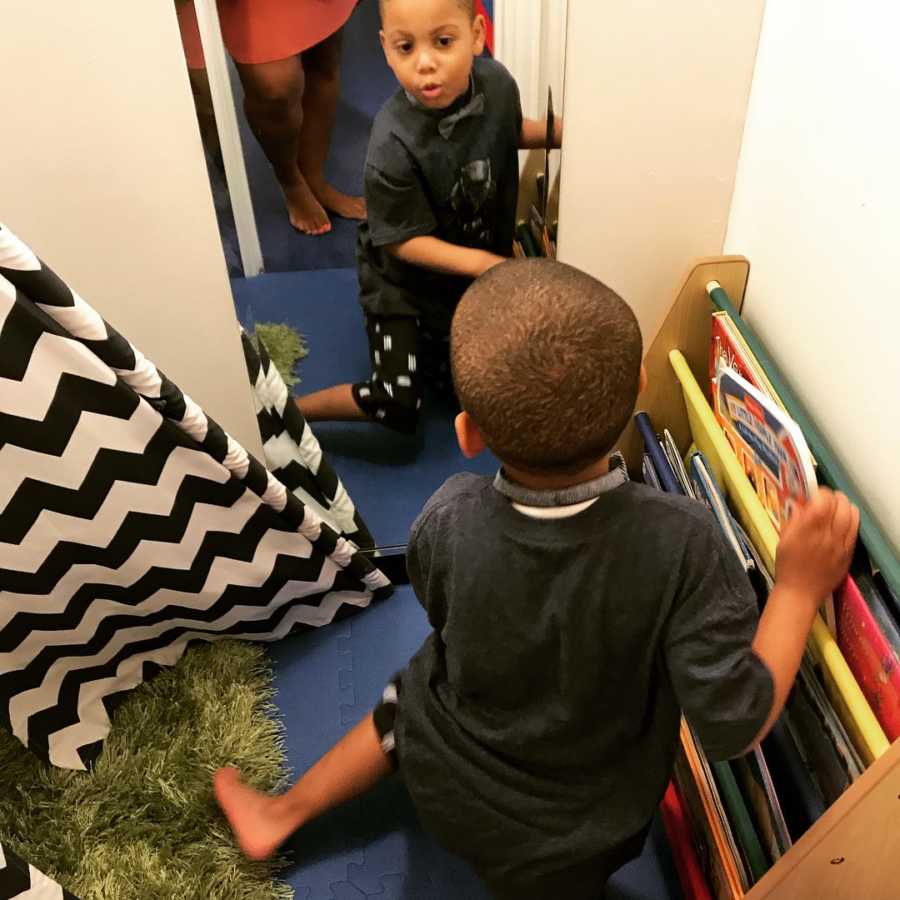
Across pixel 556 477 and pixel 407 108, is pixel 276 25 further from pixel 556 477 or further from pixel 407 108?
pixel 556 477

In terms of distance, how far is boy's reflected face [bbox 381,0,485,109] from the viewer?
1044mm

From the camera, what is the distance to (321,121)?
3.91 ft

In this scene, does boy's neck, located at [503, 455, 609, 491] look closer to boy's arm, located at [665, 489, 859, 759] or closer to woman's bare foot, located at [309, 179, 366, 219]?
boy's arm, located at [665, 489, 859, 759]

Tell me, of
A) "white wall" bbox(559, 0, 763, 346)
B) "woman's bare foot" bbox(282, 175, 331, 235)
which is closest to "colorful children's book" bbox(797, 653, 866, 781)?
"white wall" bbox(559, 0, 763, 346)

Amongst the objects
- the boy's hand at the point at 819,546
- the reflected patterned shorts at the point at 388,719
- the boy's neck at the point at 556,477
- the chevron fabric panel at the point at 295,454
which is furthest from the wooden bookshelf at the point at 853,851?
the chevron fabric panel at the point at 295,454

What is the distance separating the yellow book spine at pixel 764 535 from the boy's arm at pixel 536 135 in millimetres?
317

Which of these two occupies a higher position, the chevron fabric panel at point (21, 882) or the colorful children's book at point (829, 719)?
the colorful children's book at point (829, 719)

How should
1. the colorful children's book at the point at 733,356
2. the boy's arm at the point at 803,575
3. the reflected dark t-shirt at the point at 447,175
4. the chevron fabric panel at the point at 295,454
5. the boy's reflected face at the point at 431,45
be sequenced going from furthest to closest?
the chevron fabric panel at the point at 295,454 → the reflected dark t-shirt at the point at 447,175 → the boy's reflected face at the point at 431,45 → the colorful children's book at the point at 733,356 → the boy's arm at the point at 803,575

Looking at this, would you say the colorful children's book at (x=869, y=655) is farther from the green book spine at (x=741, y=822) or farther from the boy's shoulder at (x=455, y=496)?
the boy's shoulder at (x=455, y=496)

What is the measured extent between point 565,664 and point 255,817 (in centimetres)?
55

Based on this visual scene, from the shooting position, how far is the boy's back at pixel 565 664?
0.69 meters

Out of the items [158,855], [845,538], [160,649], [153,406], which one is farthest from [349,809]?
[845,538]

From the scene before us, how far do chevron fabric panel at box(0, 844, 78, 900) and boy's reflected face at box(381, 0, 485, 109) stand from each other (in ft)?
3.24

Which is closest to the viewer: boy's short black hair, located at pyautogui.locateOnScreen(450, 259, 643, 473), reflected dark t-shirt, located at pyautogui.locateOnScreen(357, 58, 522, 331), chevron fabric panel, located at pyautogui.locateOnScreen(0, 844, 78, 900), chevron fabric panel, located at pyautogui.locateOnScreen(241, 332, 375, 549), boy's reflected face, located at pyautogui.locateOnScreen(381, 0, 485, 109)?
boy's short black hair, located at pyautogui.locateOnScreen(450, 259, 643, 473)
